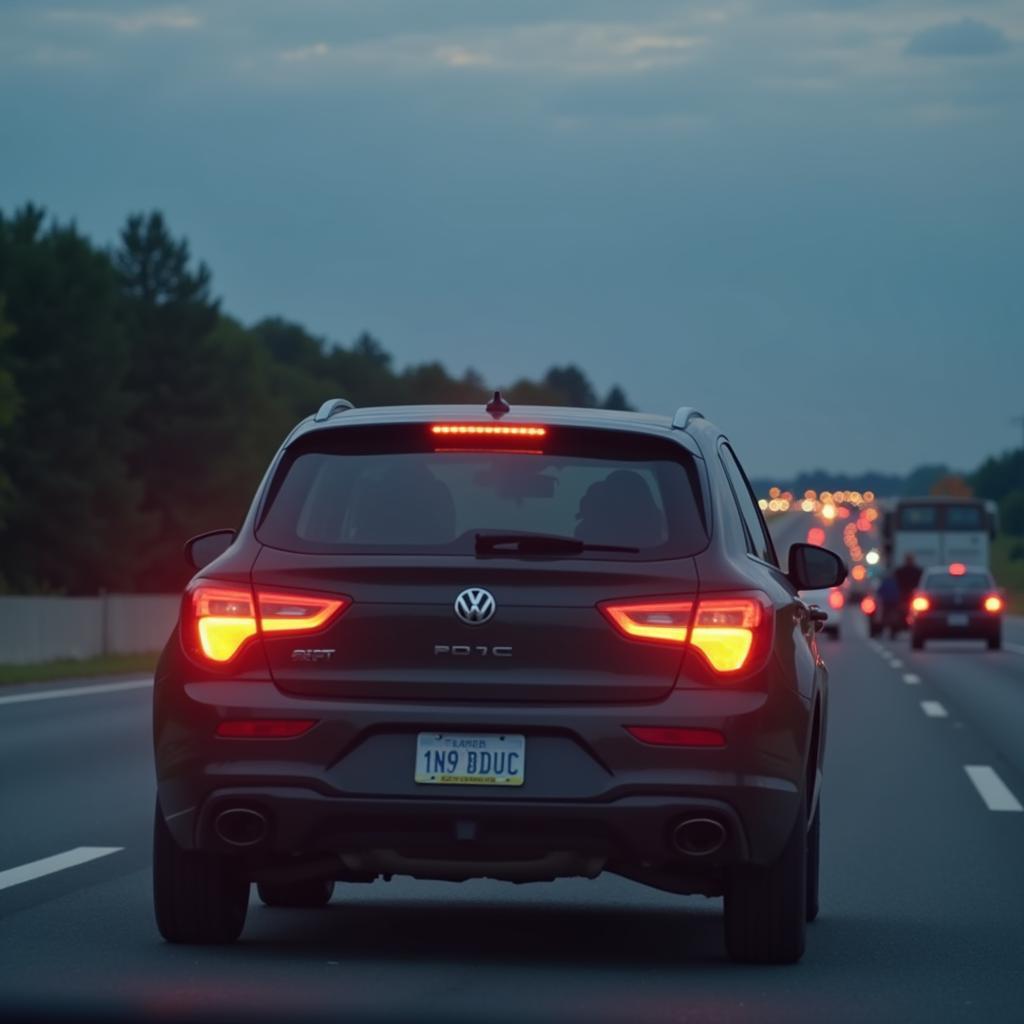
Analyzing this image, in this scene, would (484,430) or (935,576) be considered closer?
(484,430)

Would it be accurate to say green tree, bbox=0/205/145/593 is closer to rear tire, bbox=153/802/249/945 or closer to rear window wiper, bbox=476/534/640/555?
rear tire, bbox=153/802/249/945

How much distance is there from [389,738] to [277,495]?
2.99 feet

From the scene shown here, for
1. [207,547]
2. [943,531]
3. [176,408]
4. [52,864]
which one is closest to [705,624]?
[207,547]

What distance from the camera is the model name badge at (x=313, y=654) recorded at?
7.09 metres

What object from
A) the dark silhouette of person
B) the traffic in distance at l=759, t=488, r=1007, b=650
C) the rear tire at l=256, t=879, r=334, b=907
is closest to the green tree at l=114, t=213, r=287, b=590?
the traffic in distance at l=759, t=488, r=1007, b=650

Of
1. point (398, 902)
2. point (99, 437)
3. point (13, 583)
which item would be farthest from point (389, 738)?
point (99, 437)

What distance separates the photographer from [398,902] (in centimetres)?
930

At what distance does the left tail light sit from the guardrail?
26084mm

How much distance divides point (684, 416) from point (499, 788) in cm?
160

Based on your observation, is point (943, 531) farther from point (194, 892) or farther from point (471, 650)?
point (471, 650)

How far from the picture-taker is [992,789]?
14930 mm

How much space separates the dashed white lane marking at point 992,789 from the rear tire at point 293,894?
224 inches

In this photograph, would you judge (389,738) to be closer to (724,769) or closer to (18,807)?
(724,769)

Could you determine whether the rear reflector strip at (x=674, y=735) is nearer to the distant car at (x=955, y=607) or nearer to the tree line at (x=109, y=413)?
the distant car at (x=955, y=607)
